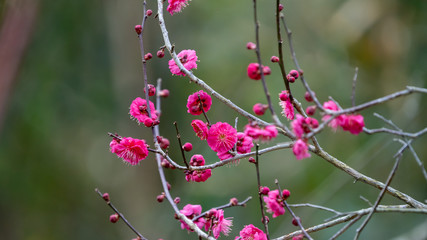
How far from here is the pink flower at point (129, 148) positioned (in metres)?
1.50

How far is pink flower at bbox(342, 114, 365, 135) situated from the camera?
1264 millimetres

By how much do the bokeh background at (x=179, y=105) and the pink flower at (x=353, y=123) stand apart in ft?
11.0

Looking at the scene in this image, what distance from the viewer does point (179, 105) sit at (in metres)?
6.42

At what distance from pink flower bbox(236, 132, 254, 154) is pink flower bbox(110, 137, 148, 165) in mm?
268

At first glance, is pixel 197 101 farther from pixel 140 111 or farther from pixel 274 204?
pixel 274 204

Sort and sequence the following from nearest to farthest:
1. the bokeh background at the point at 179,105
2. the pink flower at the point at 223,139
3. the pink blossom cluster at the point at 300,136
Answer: the pink blossom cluster at the point at 300,136, the pink flower at the point at 223,139, the bokeh background at the point at 179,105

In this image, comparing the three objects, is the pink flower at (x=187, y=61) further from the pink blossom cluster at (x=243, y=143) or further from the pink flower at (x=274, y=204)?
the pink flower at (x=274, y=204)

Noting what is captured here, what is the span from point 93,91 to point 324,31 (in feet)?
10.1

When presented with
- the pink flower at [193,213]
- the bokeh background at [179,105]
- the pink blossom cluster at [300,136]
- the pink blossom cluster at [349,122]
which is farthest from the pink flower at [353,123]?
the bokeh background at [179,105]

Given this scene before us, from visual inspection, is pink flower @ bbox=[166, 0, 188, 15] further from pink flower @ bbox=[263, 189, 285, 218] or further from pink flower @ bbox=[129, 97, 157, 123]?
pink flower @ bbox=[263, 189, 285, 218]

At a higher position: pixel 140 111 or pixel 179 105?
pixel 179 105

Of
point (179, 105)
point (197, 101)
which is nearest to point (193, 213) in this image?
point (197, 101)

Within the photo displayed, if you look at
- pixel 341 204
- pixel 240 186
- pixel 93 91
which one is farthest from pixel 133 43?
pixel 341 204

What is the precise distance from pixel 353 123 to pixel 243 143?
0.36m
